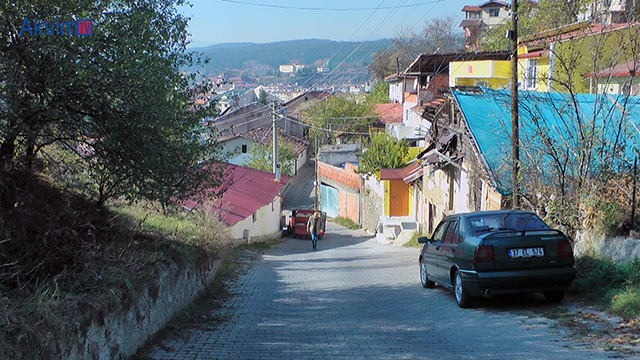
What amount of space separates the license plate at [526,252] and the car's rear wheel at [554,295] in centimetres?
81

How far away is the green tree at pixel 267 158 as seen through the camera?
5741 cm

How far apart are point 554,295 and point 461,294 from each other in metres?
1.47

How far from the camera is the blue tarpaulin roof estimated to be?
522 inches

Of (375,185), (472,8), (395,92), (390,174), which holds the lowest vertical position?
(375,185)

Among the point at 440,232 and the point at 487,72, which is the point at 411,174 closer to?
the point at 487,72

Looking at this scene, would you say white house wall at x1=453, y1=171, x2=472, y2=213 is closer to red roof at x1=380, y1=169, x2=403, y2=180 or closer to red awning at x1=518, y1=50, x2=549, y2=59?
red awning at x1=518, y1=50, x2=549, y2=59

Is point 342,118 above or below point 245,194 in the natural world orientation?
above

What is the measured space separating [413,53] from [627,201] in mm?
79759

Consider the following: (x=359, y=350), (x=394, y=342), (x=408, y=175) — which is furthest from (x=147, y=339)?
(x=408, y=175)

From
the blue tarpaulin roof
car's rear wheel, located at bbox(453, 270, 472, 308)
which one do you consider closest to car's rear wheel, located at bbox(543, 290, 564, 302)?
car's rear wheel, located at bbox(453, 270, 472, 308)

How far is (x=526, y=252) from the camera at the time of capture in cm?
944

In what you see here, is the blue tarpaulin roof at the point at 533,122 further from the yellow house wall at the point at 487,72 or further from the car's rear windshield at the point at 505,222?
the yellow house wall at the point at 487,72

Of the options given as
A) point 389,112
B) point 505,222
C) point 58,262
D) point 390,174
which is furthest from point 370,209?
point 58,262

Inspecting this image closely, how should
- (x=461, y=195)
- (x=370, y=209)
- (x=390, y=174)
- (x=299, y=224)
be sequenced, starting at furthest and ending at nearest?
(x=370, y=209), (x=390, y=174), (x=299, y=224), (x=461, y=195)
